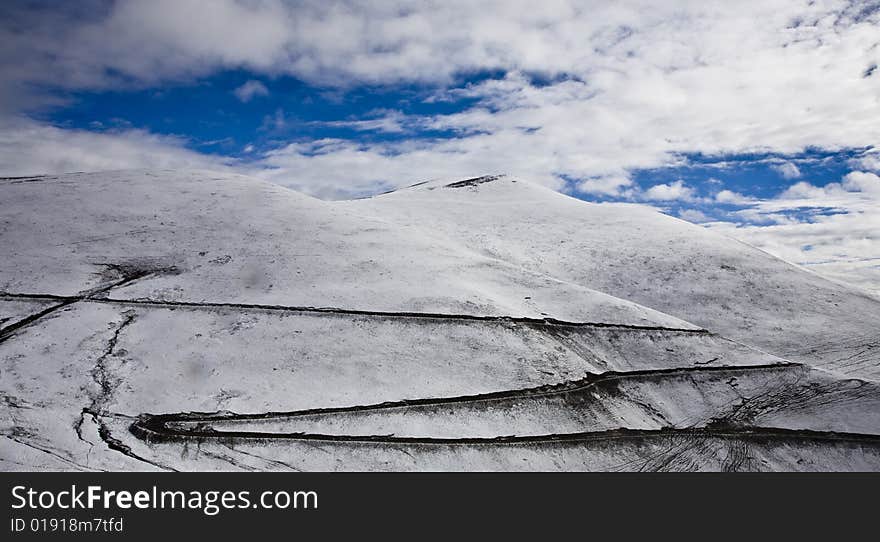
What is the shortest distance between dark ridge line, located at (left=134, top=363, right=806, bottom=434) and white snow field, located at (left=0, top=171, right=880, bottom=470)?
0.02 meters

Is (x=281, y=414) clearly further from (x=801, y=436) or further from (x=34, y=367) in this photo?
(x=801, y=436)

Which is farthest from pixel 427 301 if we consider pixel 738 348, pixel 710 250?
pixel 710 250

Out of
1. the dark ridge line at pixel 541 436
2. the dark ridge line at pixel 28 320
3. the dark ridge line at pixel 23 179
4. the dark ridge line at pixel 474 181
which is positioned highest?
the dark ridge line at pixel 474 181

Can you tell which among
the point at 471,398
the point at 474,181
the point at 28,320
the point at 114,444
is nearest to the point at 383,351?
the point at 471,398

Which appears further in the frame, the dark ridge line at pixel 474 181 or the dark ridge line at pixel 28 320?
the dark ridge line at pixel 474 181

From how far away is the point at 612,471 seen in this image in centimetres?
464

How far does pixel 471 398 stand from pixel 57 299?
4.58 metres

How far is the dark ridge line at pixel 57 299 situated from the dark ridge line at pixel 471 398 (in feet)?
6.68

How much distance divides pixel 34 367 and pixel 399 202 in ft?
27.8

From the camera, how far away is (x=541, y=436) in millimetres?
4836

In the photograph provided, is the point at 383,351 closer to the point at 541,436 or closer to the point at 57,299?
the point at 541,436

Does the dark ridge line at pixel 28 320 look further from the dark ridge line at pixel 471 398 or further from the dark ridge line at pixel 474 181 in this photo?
the dark ridge line at pixel 474 181

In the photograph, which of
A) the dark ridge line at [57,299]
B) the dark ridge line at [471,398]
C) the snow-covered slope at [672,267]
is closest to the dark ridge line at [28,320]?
the dark ridge line at [57,299]

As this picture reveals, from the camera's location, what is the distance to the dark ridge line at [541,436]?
14.4 ft
